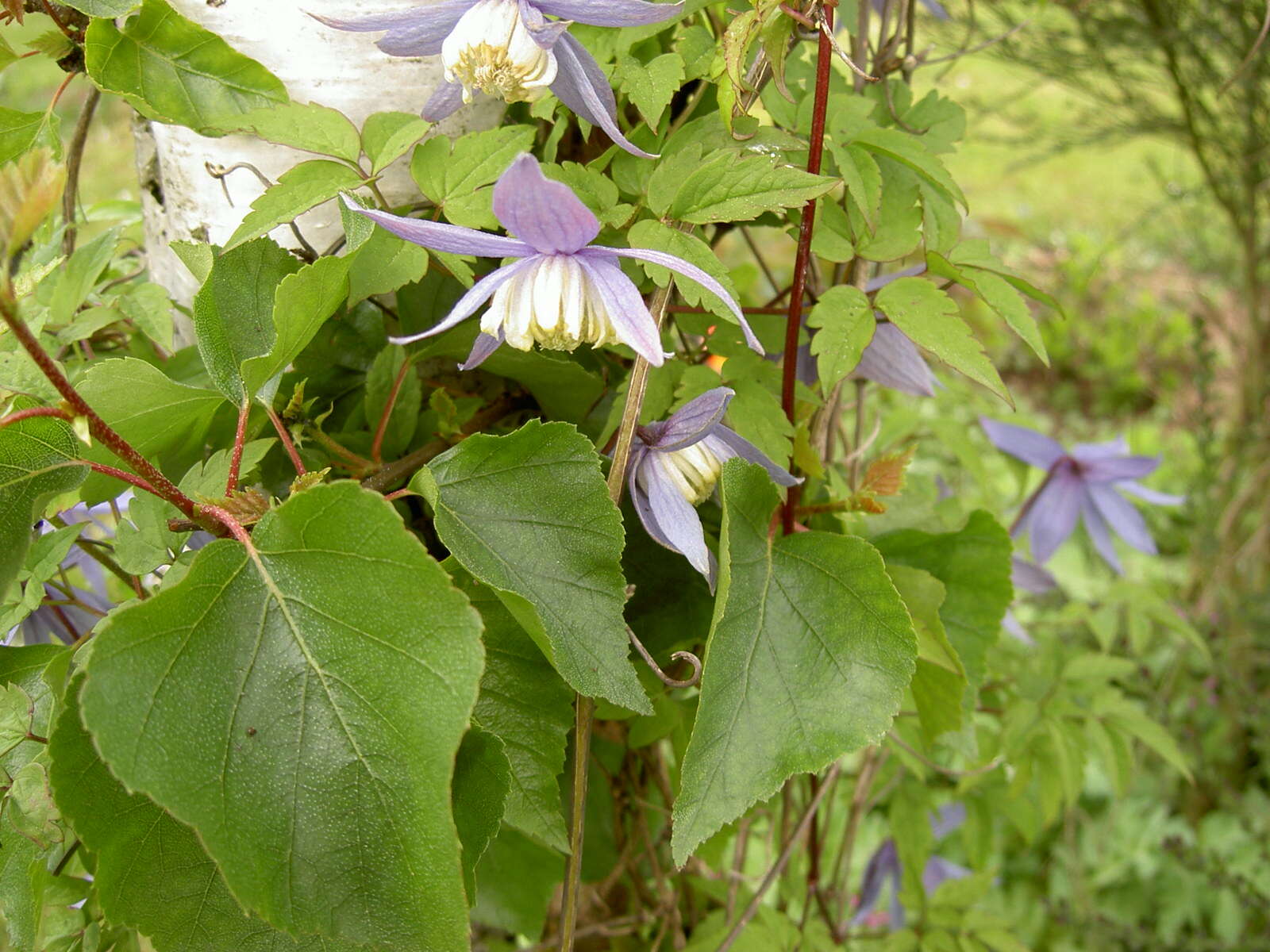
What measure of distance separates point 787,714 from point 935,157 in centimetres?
33

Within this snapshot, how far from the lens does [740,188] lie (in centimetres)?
51

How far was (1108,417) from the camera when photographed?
3547mm

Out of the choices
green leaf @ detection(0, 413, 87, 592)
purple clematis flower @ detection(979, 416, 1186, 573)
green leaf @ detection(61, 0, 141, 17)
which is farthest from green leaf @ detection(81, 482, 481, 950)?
purple clematis flower @ detection(979, 416, 1186, 573)

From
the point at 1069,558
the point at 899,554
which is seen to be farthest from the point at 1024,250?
the point at 899,554

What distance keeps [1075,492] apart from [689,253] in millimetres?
663

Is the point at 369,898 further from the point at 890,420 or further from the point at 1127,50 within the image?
the point at 1127,50

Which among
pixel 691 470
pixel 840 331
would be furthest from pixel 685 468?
pixel 840 331

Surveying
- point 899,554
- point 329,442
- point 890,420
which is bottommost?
point 890,420

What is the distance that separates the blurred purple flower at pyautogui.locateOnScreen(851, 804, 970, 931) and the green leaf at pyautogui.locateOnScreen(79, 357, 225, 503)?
87 cm

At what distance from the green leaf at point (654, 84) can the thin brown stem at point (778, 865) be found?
49 cm

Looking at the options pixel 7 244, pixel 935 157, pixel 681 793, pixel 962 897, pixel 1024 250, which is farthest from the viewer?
pixel 1024 250

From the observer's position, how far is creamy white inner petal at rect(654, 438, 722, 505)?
57 cm

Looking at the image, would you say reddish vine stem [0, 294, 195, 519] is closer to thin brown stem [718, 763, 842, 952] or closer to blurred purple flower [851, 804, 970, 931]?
thin brown stem [718, 763, 842, 952]

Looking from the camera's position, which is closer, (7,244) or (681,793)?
(7,244)
